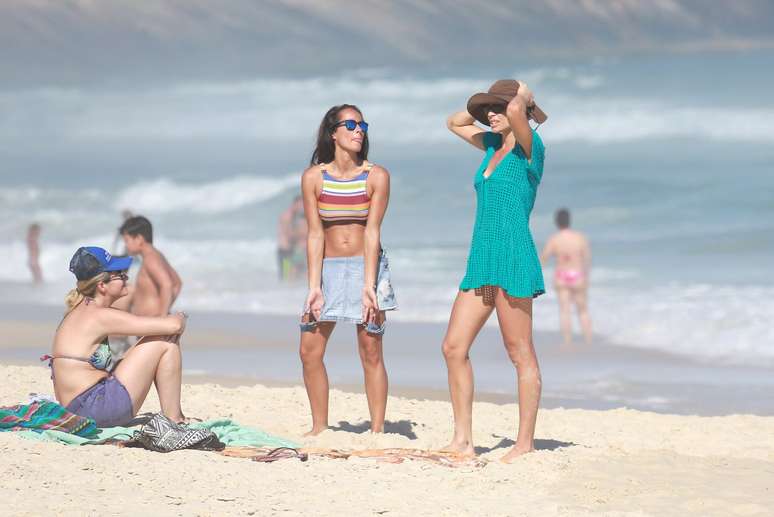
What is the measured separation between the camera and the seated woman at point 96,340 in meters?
6.62

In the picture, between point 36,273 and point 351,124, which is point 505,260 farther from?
point 36,273

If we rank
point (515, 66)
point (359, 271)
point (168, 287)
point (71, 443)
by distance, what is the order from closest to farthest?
1. point (71, 443)
2. point (359, 271)
3. point (168, 287)
4. point (515, 66)

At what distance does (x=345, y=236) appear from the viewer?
7.11 metres

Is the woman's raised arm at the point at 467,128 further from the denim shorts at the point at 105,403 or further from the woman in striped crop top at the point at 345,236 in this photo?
the denim shorts at the point at 105,403

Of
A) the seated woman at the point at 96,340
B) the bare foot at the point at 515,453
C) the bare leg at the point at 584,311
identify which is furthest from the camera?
the bare leg at the point at 584,311

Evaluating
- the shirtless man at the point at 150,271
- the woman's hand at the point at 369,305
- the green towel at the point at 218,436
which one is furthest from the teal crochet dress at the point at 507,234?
the shirtless man at the point at 150,271

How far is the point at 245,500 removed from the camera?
544 centimetres

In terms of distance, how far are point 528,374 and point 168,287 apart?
3.55m

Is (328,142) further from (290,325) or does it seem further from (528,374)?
(290,325)

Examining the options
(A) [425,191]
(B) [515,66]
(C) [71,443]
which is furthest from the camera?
(B) [515,66]

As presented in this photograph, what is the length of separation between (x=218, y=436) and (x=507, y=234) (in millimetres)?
1874

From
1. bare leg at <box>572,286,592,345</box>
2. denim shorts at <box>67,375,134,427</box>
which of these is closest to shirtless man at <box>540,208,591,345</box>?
bare leg at <box>572,286,592,345</box>

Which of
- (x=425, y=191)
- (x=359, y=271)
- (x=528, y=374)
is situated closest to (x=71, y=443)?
(x=359, y=271)

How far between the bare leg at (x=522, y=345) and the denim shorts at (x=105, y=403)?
6.39 feet
